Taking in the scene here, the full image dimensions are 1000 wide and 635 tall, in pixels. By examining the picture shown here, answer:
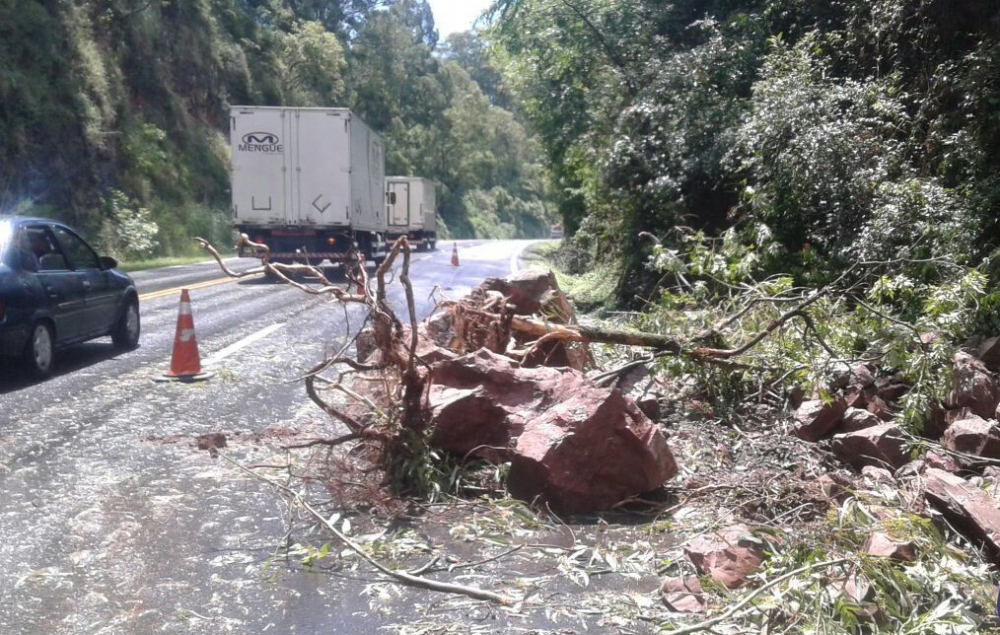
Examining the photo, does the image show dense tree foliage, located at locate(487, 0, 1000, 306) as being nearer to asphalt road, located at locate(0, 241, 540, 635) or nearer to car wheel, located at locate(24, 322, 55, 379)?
asphalt road, located at locate(0, 241, 540, 635)

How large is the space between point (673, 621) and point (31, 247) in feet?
26.1

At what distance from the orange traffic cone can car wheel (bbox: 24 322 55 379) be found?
1.08m

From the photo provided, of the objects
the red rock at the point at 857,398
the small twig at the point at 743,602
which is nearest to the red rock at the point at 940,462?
the red rock at the point at 857,398

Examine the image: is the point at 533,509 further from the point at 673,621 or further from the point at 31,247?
the point at 31,247

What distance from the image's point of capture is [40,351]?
32.8 ft

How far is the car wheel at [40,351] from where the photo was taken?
32.1 ft

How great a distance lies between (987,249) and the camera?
9.37 m

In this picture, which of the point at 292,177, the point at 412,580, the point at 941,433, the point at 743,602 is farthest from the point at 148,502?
the point at 292,177

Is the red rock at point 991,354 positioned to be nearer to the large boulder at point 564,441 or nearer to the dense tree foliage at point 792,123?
the dense tree foliage at point 792,123

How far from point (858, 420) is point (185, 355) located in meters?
6.31

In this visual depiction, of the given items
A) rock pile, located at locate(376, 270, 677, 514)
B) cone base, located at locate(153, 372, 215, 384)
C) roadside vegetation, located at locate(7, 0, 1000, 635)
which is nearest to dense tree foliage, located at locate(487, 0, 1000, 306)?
roadside vegetation, located at locate(7, 0, 1000, 635)

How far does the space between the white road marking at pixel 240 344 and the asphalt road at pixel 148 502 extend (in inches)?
2.5

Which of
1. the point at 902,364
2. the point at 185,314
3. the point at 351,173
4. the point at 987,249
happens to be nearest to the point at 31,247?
the point at 185,314

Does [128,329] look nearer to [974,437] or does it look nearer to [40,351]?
[40,351]
